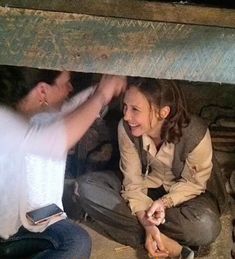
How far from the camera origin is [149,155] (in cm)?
193

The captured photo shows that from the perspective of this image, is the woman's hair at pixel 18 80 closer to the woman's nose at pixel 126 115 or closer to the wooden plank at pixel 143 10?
the woman's nose at pixel 126 115

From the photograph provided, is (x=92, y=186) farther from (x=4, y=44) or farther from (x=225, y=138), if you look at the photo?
(x=4, y=44)

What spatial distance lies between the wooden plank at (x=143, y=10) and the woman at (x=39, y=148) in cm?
35

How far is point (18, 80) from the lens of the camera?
1.72 metres

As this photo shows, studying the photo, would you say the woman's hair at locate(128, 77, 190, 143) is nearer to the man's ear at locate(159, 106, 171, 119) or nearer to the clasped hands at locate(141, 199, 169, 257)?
the man's ear at locate(159, 106, 171, 119)

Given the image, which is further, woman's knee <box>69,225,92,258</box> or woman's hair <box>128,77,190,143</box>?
woman's knee <box>69,225,92,258</box>

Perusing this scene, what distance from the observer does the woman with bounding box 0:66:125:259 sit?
5.70 feet

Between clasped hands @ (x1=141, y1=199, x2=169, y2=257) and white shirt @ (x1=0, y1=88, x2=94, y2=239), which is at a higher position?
white shirt @ (x1=0, y1=88, x2=94, y2=239)

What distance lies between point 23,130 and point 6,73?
0.62 ft

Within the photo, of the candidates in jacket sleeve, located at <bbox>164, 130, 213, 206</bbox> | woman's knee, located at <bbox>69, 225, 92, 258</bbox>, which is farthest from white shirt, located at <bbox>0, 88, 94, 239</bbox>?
jacket sleeve, located at <bbox>164, 130, 213, 206</bbox>

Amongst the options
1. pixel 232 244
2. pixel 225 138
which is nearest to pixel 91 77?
pixel 225 138

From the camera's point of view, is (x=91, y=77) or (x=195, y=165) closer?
(x=91, y=77)

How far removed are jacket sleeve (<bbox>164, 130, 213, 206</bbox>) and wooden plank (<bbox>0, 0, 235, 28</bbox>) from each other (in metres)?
0.60

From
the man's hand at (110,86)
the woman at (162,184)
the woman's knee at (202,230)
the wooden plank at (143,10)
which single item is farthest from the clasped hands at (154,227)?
the wooden plank at (143,10)
